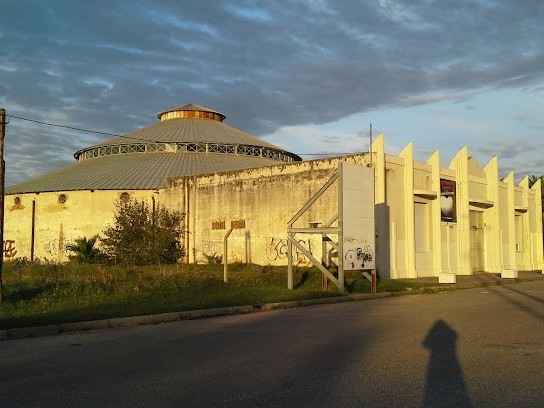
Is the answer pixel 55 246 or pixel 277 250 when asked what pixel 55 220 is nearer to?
pixel 55 246

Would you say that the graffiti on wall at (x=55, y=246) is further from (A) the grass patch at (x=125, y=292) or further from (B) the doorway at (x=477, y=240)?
(B) the doorway at (x=477, y=240)

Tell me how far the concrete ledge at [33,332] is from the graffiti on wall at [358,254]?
11037 mm

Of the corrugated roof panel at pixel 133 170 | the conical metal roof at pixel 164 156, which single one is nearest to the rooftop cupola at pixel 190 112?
the conical metal roof at pixel 164 156

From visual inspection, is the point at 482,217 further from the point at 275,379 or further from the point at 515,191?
the point at 275,379

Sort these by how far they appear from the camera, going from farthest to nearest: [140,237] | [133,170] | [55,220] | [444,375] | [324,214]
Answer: [133,170]
[55,220]
[140,237]
[324,214]
[444,375]

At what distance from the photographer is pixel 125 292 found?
57.9 ft

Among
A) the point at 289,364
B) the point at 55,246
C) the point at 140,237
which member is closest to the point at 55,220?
the point at 55,246

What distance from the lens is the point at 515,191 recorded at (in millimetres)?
42906

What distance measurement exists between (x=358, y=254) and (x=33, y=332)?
12.1m

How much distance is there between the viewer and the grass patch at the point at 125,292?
550 inches

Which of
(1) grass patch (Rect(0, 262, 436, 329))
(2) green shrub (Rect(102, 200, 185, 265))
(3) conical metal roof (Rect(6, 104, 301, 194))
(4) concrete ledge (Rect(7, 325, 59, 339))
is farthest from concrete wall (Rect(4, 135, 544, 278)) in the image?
(4) concrete ledge (Rect(7, 325, 59, 339))

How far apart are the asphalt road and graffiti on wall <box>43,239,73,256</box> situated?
85.8 feet

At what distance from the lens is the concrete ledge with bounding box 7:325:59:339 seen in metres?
11.6

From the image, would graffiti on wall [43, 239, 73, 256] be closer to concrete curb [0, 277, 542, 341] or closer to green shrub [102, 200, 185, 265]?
green shrub [102, 200, 185, 265]
